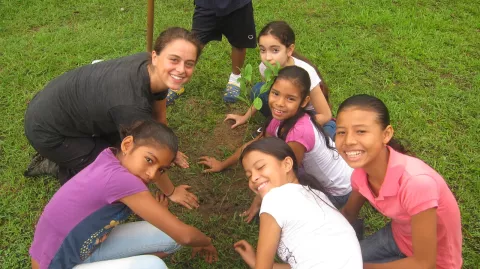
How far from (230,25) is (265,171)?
174 centimetres

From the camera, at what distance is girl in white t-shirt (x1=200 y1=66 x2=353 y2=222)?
90.7 inches

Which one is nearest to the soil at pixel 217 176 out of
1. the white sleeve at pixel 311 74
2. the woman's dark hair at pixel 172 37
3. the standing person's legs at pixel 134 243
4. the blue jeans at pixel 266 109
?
the blue jeans at pixel 266 109

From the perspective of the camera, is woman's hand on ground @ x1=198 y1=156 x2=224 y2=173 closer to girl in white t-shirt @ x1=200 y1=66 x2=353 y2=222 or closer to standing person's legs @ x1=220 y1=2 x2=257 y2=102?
girl in white t-shirt @ x1=200 y1=66 x2=353 y2=222

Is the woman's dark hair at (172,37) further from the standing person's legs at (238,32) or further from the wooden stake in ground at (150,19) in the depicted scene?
the standing person's legs at (238,32)

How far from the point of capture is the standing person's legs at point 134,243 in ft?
6.92

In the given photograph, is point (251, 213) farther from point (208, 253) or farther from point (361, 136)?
point (361, 136)

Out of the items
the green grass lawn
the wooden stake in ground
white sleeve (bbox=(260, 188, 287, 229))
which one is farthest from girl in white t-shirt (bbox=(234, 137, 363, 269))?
the wooden stake in ground

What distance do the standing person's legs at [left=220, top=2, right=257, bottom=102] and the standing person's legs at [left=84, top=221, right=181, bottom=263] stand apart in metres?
1.67

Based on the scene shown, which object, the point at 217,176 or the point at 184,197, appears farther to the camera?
the point at 217,176

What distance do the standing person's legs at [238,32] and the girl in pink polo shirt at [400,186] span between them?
1.73m

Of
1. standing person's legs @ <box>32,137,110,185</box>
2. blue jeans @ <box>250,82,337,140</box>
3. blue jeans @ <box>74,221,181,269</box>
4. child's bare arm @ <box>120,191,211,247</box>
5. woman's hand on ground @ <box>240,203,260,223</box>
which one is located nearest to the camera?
child's bare arm @ <box>120,191,211,247</box>

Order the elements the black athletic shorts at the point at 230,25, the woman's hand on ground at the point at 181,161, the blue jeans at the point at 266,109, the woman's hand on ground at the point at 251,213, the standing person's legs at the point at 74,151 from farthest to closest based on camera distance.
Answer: the black athletic shorts at the point at 230,25, the woman's hand on ground at the point at 181,161, the blue jeans at the point at 266,109, the woman's hand on ground at the point at 251,213, the standing person's legs at the point at 74,151

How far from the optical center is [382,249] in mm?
2150

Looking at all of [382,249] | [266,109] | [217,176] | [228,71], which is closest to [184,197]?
[217,176]
